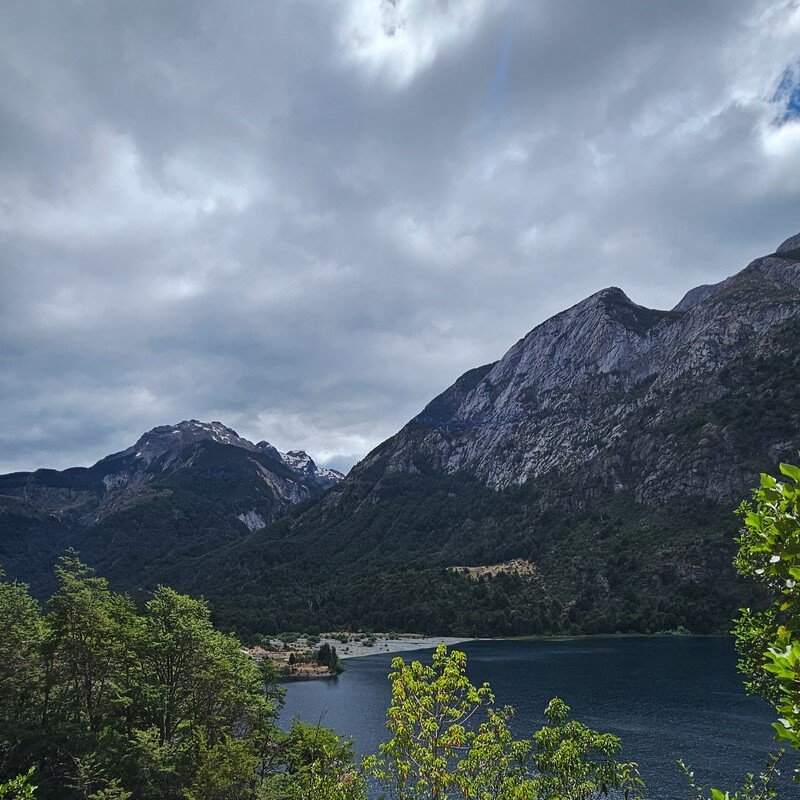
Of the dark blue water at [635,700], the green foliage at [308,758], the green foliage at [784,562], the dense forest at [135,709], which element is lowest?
the dark blue water at [635,700]

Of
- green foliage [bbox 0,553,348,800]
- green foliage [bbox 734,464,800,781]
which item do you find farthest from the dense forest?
green foliage [bbox 734,464,800,781]

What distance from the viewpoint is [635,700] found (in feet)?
349

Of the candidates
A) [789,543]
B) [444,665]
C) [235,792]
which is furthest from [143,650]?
[789,543]

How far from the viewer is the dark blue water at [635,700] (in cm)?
7219

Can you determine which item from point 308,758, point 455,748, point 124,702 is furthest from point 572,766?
point 308,758

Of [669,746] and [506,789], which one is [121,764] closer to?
[506,789]

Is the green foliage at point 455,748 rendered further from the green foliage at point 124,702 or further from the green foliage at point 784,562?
the green foliage at point 124,702

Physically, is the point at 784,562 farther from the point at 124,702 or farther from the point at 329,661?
the point at 329,661

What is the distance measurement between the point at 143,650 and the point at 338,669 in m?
133

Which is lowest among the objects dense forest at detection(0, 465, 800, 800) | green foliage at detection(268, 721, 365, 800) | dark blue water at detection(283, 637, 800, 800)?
dark blue water at detection(283, 637, 800, 800)

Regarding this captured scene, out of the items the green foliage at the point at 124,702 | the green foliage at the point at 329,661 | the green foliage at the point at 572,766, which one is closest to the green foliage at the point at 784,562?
the green foliage at the point at 572,766

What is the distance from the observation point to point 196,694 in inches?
1619

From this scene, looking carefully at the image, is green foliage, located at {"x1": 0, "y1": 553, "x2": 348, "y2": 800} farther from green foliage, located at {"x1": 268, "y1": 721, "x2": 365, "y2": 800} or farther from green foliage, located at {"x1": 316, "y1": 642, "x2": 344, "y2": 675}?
green foliage, located at {"x1": 316, "y1": 642, "x2": 344, "y2": 675}

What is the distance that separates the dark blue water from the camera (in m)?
72.2
